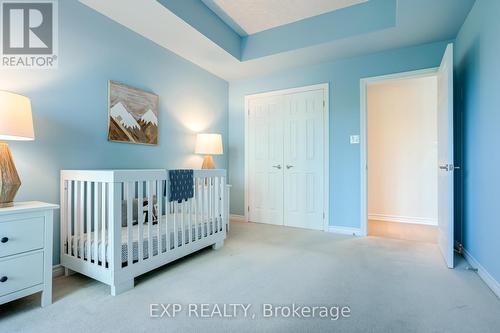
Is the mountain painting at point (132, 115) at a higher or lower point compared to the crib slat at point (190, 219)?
higher

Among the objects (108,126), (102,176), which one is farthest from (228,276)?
(108,126)

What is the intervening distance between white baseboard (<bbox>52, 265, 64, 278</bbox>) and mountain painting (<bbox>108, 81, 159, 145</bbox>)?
3.81 ft

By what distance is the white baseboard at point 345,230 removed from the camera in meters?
3.29

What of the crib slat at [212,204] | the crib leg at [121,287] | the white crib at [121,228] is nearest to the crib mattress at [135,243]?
the white crib at [121,228]

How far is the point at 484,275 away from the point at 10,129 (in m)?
3.41

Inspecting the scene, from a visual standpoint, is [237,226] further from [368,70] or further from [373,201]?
[368,70]

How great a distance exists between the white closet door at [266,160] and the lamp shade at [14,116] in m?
2.88

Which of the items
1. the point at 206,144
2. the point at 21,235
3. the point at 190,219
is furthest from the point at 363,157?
the point at 21,235

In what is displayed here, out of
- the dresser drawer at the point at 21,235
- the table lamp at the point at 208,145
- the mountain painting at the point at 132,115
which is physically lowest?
the dresser drawer at the point at 21,235

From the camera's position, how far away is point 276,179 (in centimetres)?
391

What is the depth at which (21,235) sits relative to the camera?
151 centimetres

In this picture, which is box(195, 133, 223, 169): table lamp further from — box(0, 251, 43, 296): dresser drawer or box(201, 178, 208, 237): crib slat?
box(0, 251, 43, 296): dresser drawer

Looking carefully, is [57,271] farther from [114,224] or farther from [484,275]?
[484,275]

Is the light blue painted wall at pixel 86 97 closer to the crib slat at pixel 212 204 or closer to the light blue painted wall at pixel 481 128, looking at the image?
the crib slat at pixel 212 204
